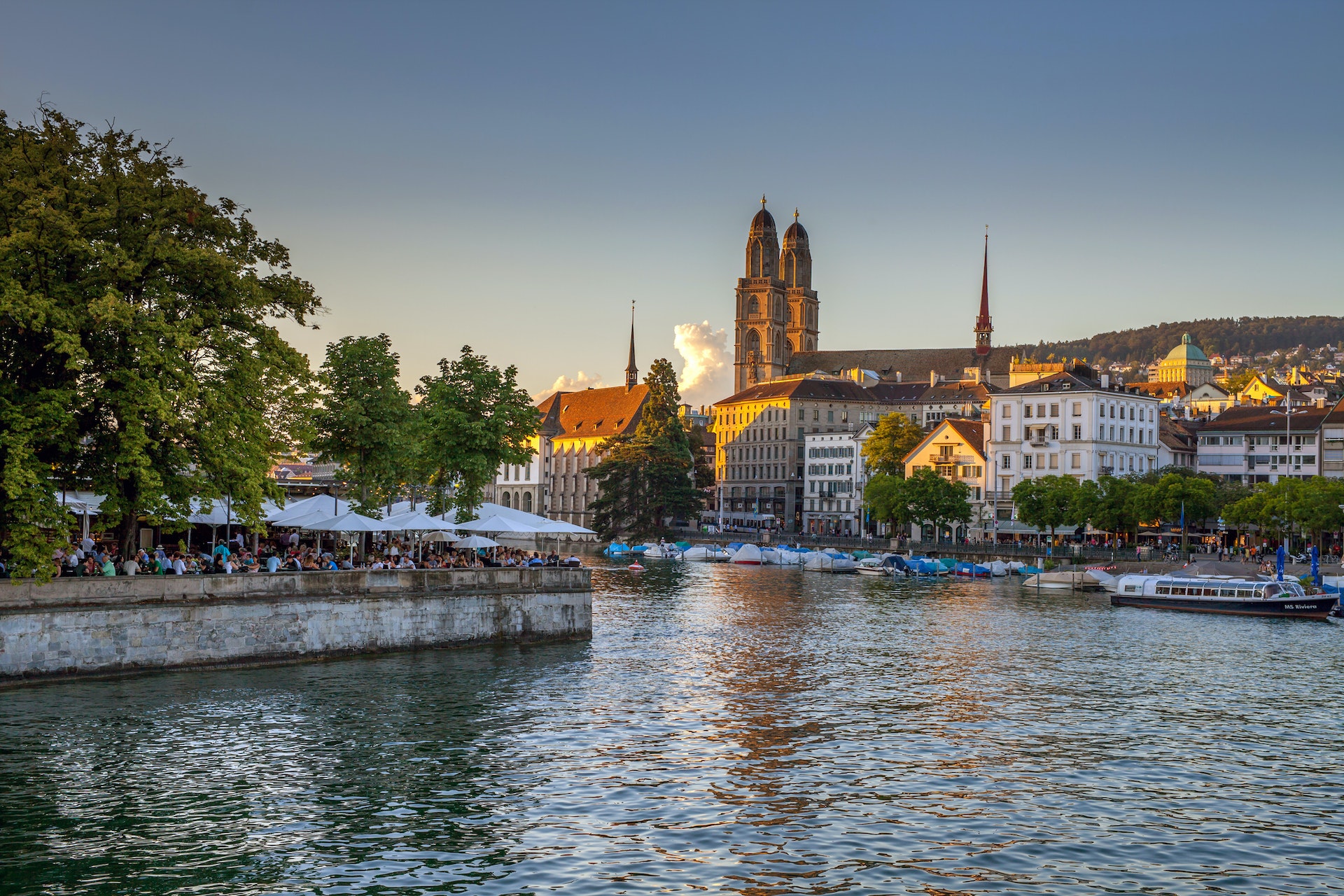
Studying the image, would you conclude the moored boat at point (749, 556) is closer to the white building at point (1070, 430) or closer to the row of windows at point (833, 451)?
the white building at point (1070, 430)

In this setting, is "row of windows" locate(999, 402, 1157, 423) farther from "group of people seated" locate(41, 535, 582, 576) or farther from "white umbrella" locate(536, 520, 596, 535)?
"group of people seated" locate(41, 535, 582, 576)

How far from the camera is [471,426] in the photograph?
52062 millimetres

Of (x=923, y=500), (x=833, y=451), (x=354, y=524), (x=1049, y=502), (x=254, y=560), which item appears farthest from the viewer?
(x=833, y=451)

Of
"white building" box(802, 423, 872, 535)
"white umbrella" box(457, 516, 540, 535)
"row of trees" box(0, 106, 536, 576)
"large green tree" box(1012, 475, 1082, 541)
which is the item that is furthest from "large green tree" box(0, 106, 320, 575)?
"white building" box(802, 423, 872, 535)

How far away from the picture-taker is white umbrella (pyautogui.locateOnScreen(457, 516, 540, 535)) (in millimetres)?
48531

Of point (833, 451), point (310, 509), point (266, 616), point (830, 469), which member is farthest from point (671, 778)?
point (830, 469)

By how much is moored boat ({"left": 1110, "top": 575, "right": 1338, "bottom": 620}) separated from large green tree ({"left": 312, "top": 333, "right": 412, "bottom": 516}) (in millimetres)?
39887

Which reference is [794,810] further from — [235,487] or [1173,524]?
[1173,524]

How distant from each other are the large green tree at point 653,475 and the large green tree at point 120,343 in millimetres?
88187

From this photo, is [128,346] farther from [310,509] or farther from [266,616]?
[310,509]

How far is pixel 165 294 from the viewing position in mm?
33438

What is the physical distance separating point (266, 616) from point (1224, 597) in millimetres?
47837

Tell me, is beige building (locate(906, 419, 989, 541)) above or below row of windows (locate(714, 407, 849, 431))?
below

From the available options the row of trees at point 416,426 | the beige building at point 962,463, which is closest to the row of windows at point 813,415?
the beige building at point 962,463
